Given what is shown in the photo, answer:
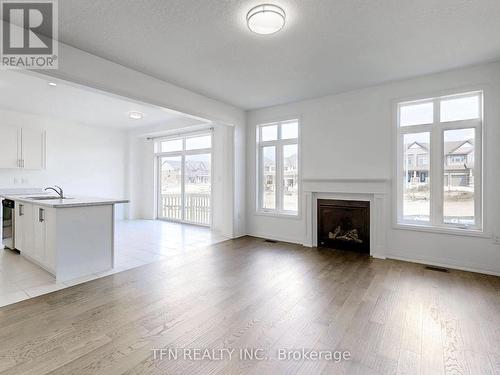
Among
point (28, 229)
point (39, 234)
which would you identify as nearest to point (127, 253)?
point (39, 234)

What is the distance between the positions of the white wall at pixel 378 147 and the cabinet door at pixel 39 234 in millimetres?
3633

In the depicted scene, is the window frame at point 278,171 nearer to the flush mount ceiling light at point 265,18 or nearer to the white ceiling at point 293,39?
the white ceiling at point 293,39

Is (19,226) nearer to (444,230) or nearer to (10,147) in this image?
(10,147)

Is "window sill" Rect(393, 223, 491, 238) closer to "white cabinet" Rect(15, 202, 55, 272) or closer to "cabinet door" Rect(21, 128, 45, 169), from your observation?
"white cabinet" Rect(15, 202, 55, 272)

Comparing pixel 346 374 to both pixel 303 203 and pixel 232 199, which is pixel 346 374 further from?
pixel 232 199

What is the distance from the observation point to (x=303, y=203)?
4.96 metres

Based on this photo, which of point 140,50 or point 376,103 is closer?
point 140,50

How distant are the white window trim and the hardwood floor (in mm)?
657

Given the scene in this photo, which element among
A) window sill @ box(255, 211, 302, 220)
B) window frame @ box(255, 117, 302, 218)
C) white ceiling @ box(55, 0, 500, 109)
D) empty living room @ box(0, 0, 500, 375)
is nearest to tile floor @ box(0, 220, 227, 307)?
empty living room @ box(0, 0, 500, 375)

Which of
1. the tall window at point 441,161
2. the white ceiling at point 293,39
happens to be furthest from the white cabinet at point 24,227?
the tall window at point 441,161

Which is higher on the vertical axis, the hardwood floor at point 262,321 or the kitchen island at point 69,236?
the kitchen island at point 69,236

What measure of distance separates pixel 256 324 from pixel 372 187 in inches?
Result: 120

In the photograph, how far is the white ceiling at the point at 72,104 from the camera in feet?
13.6

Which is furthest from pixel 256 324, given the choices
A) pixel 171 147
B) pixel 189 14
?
pixel 171 147
